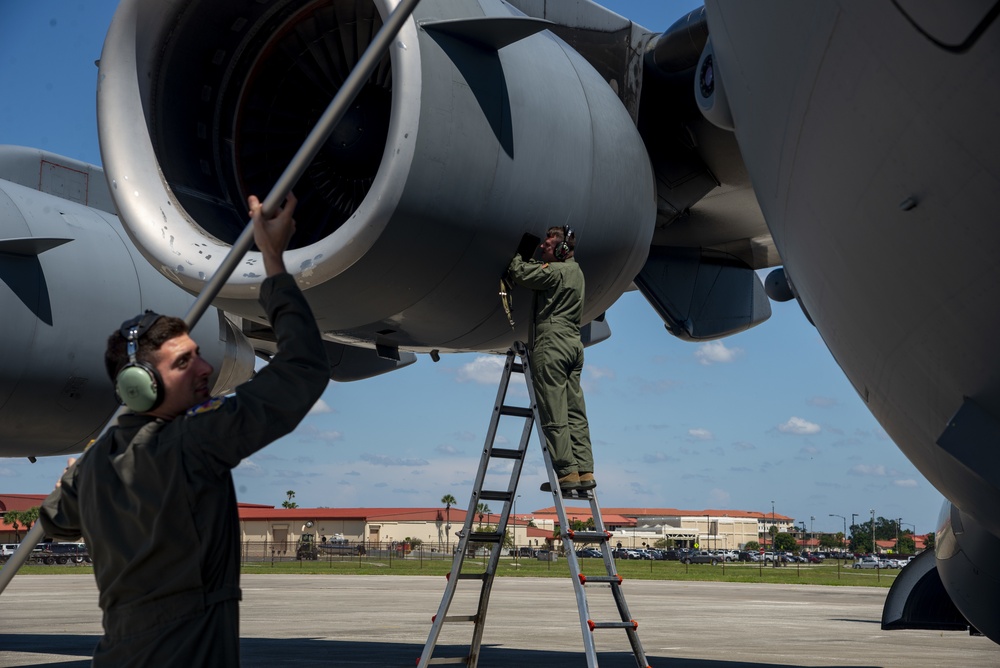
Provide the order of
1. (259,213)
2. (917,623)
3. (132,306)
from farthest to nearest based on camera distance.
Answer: (132,306) < (917,623) < (259,213)

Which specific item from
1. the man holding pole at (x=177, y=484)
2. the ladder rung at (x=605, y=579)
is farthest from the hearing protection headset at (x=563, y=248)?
the man holding pole at (x=177, y=484)

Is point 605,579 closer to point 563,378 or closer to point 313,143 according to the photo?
point 563,378

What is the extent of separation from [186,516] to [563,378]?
3388 mm

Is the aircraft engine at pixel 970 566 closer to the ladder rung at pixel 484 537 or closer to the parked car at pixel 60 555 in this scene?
the ladder rung at pixel 484 537

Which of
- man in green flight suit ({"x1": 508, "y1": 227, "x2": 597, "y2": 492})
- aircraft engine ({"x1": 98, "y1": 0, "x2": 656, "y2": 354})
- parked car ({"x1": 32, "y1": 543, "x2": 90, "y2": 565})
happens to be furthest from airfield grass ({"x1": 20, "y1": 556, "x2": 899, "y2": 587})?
aircraft engine ({"x1": 98, "y1": 0, "x2": 656, "y2": 354})

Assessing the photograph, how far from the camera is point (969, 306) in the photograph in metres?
2.24

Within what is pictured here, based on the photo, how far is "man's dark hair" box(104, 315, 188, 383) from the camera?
226 centimetres

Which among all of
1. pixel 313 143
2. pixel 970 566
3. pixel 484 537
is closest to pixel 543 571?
pixel 484 537

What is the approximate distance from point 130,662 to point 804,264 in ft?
6.40

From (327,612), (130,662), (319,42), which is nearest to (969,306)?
(130,662)

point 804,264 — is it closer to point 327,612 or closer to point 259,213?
point 259,213

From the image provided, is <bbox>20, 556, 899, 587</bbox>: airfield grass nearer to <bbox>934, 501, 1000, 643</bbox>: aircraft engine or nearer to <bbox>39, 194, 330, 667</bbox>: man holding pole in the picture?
<bbox>934, 501, 1000, 643</bbox>: aircraft engine

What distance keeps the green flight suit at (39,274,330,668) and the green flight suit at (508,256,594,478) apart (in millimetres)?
3107

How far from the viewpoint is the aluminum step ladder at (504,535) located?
529cm
